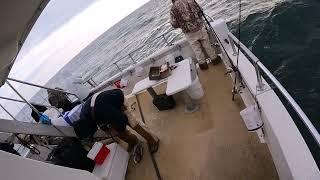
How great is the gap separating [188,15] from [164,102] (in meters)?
1.75

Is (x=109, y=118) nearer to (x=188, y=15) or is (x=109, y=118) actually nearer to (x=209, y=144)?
(x=209, y=144)

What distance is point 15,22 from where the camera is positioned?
1491 mm

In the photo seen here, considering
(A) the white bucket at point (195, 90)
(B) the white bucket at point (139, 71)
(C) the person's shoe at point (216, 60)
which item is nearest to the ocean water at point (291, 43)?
(B) the white bucket at point (139, 71)

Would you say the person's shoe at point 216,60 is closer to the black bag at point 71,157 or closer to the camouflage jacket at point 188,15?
the camouflage jacket at point 188,15

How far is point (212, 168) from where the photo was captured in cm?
364

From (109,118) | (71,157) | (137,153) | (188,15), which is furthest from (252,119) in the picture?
(188,15)

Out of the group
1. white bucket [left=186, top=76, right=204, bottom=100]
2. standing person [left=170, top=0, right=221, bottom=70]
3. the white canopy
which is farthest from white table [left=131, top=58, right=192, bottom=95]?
the white canopy

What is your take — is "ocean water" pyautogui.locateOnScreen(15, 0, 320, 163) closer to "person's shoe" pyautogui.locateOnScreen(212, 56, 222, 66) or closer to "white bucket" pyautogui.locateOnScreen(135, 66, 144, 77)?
"white bucket" pyautogui.locateOnScreen(135, 66, 144, 77)

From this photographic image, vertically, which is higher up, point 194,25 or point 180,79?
point 194,25

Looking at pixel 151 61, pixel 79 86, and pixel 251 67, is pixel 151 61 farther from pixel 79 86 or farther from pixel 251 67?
pixel 251 67

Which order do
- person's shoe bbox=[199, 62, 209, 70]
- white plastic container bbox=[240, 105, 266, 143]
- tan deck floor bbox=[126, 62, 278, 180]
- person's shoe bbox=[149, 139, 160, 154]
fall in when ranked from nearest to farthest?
white plastic container bbox=[240, 105, 266, 143], tan deck floor bbox=[126, 62, 278, 180], person's shoe bbox=[149, 139, 160, 154], person's shoe bbox=[199, 62, 209, 70]

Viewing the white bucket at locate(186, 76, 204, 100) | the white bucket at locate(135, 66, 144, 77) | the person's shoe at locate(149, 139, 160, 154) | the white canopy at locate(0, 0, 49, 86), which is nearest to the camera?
the white canopy at locate(0, 0, 49, 86)

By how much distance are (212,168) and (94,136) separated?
2322mm

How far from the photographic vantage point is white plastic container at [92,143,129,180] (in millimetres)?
4086
